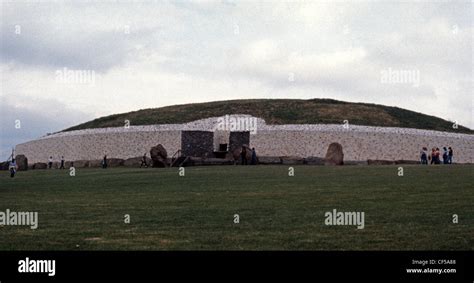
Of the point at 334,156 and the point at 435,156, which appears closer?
the point at 334,156

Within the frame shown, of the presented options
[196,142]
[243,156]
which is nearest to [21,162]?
[196,142]

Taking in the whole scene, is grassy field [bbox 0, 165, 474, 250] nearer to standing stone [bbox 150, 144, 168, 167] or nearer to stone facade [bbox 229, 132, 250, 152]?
standing stone [bbox 150, 144, 168, 167]

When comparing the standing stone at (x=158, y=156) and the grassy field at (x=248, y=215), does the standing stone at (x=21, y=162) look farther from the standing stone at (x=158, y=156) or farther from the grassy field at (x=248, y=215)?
the grassy field at (x=248, y=215)

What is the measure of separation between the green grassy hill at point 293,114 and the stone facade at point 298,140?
3.42 m

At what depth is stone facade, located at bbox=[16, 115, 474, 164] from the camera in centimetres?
4872

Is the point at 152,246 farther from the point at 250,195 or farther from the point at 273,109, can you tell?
the point at 273,109

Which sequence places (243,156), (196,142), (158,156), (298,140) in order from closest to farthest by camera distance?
(158,156)
(243,156)
(196,142)
(298,140)

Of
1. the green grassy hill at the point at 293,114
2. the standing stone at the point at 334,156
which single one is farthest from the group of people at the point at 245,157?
the green grassy hill at the point at 293,114

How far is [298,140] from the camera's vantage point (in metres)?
49.7

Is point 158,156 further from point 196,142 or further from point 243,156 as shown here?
point 196,142

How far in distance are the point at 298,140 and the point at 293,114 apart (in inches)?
313

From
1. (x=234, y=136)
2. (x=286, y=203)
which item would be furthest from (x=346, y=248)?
(x=234, y=136)

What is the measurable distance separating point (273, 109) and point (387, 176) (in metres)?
36.2
